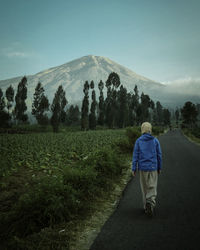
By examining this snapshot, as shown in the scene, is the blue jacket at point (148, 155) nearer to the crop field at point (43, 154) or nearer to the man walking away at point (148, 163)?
the man walking away at point (148, 163)

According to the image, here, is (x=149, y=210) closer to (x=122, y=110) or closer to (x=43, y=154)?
(x=43, y=154)

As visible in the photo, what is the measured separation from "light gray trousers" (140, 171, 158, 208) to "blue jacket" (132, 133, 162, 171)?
0.14 m

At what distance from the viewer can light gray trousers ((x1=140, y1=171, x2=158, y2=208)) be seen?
4078 mm

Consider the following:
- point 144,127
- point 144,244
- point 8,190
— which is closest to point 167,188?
point 144,127

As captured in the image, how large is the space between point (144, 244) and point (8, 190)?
16.3 feet

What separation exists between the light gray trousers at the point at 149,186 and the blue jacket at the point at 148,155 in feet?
0.47

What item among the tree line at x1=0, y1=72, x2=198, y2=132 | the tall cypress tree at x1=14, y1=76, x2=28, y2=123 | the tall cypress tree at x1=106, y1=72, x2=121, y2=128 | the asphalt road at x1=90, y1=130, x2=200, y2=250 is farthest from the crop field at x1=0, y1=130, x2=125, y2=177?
the tall cypress tree at x1=106, y1=72, x2=121, y2=128

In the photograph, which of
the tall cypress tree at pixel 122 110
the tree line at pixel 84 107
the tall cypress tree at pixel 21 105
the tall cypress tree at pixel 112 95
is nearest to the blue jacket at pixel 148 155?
the tree line at pixel 84 107

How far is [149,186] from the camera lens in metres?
4.15

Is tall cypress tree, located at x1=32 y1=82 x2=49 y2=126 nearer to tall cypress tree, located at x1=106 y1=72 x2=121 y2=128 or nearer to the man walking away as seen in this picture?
tall cypress tree, located at x1=106 y1=72 x2=121 y2=128

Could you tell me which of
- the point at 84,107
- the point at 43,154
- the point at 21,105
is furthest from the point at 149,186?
the point at 21,105

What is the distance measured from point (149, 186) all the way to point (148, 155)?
27.4 inches

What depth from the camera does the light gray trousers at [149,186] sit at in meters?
4.08

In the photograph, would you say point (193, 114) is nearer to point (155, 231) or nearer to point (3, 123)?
point (3, 123)
